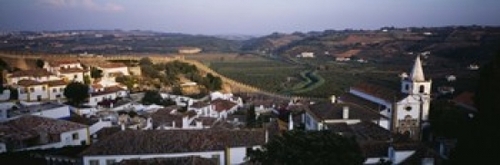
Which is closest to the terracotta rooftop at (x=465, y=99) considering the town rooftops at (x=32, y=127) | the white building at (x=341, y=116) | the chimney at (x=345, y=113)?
the white building at (x=341, y=116)

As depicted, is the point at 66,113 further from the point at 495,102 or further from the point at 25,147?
the point at 495,102

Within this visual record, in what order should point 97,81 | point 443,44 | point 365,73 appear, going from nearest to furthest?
point 97,81 → point 365,73 → point 443,44

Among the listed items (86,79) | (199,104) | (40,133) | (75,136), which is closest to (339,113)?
(199,104)

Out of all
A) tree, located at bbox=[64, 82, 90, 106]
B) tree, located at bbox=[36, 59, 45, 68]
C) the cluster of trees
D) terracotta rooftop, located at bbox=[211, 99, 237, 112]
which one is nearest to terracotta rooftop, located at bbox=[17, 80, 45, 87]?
tree, located at bbox=[64, 82, 90, 106]

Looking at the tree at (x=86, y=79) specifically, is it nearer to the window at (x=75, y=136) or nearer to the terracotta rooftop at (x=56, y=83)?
the terracotta rooftop at (x=56, y=83)

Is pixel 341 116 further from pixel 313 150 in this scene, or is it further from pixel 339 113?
pixel 313 150

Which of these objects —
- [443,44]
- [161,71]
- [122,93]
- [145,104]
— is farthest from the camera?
[443,44]

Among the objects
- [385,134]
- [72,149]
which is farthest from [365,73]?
[72,149]
